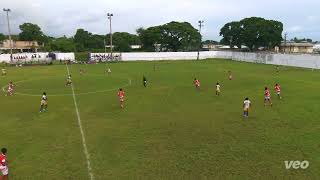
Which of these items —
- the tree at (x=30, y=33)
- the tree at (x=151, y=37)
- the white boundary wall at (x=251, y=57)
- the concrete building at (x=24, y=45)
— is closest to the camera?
the white boundary wall at (x=251, y=57)

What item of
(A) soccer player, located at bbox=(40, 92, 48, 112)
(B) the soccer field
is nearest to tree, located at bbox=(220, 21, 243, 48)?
(B) the soccer field

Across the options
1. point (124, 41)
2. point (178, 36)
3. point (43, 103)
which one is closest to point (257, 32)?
point (178, 36)

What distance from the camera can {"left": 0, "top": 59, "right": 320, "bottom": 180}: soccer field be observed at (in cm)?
1639

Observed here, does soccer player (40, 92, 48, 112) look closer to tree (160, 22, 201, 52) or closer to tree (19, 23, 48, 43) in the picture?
tree (160, 22, 201, 52)

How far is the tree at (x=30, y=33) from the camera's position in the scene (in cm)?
16875

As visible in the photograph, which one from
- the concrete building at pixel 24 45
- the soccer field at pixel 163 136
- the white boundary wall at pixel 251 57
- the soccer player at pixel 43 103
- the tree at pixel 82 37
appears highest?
the tree at pixel 82 37

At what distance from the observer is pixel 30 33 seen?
553 ft

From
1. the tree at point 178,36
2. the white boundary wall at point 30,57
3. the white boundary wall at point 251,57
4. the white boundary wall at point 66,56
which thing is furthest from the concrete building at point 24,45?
the white boundary wall at point 251,57

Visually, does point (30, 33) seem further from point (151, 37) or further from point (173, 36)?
point (173, 36)

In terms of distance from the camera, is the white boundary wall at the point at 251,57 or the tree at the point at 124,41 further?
the tree at the point at 124,41

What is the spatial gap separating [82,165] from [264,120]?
14.1m

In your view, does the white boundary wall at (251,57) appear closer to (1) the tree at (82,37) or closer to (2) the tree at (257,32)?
(2) the tree at (257,32)

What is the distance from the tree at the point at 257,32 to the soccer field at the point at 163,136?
89063 millimetres

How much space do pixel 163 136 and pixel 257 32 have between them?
110 meters
